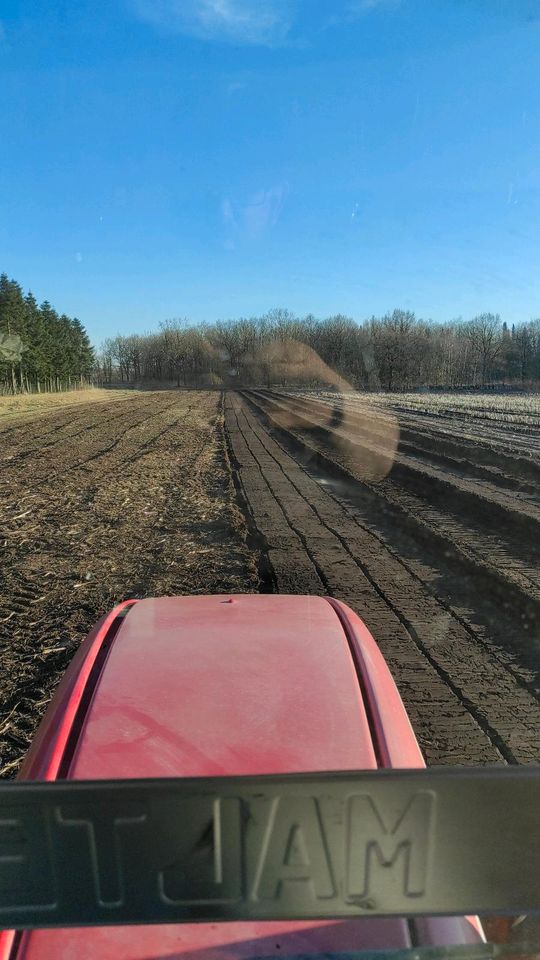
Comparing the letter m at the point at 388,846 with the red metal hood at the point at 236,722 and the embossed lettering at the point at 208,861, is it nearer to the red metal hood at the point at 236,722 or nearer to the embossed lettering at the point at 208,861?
the embossed lettering at the point at 208,861

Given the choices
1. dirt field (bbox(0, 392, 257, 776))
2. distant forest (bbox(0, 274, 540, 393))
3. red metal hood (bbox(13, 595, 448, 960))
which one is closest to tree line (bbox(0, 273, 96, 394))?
distant forest (bbox(0, 274, 540, 393))

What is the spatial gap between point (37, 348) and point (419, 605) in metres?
74.9

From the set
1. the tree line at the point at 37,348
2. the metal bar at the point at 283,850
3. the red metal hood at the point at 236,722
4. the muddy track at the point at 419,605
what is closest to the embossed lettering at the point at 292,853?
the metal bar at the point at 283,850

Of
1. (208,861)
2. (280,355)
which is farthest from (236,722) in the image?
(280,355)

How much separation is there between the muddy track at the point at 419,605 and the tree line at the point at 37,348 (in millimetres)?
48597

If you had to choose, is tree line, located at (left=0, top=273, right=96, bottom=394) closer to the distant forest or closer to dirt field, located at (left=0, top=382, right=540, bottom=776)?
the distant forest

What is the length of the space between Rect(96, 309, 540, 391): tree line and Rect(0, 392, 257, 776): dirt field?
220ft

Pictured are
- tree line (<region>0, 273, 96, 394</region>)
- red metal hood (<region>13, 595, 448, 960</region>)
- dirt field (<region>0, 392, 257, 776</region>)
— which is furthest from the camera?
tree line (<region>0, 273, 96, 394</region>)

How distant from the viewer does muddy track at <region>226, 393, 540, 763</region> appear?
4.86 meters

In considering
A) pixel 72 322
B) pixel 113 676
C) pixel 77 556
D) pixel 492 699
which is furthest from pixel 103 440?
pixel 72 322

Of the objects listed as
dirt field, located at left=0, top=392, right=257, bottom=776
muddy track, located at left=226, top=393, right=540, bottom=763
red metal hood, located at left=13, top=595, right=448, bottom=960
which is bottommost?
muddy track, located at left=226, top=393, right=540, bottom=763

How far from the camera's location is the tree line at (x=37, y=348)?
6582cm

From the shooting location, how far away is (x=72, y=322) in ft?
325

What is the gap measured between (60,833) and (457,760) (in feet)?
12.8
